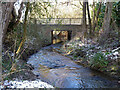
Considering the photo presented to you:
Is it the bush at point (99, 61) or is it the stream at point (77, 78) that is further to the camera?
the bush at point (99, 61)

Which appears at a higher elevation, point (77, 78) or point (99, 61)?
point (99, 61)

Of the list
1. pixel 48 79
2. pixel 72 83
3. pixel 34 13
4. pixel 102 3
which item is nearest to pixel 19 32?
pixel 34 13

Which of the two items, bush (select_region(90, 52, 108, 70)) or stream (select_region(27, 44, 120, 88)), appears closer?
stream (select_region(27, 44, 120, 88))

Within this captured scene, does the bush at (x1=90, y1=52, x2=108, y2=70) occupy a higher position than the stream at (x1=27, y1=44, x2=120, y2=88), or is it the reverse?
the bush at (x1=90, y1=52, x2=108, y2=70)

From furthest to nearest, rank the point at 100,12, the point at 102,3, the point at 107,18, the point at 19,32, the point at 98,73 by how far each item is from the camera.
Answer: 1. the point at 100,12
2. the point at 102,3
3. the point at 107,18
4. the point at 19,32
5. the point at 98,73

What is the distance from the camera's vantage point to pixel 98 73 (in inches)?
275

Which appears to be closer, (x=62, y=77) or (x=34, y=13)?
(x=62, y=77)

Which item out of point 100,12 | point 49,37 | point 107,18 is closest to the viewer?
point 107,18

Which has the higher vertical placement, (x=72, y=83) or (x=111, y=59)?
(x=111, y=59)

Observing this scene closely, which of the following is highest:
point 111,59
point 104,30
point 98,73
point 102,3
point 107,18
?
point 102,3

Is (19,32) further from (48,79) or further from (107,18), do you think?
(107,18)

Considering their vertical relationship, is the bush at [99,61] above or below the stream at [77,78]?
above

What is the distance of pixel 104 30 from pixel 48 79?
17.2 ft

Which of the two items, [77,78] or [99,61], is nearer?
[77,78]
